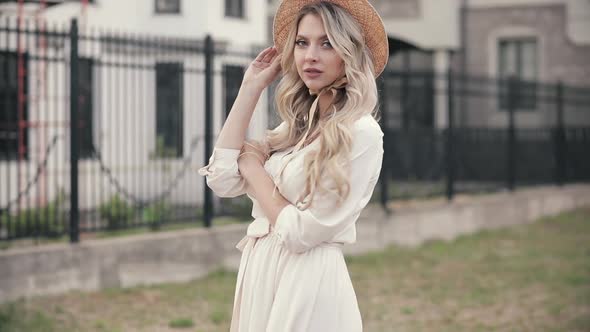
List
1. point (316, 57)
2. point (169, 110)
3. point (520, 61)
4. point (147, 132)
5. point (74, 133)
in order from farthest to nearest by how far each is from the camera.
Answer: point (520, 61) < point (169, 110) < point (147, 132) < point (74, 133) < point (316, 57)

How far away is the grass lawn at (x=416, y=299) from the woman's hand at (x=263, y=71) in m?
4.65

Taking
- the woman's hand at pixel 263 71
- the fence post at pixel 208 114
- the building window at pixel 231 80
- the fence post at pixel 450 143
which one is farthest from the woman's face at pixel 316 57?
the fence post at pixel 450 143

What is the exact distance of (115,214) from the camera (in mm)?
10344

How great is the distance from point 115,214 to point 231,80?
6.95 feet

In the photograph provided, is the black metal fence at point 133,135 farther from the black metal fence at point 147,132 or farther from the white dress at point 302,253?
the white dress at point 302,253

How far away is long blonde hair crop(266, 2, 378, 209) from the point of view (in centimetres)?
Answer: 294

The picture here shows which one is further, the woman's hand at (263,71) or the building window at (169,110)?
the building window at (169,110)

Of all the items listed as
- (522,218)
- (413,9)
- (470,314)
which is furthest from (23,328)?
(413,9)

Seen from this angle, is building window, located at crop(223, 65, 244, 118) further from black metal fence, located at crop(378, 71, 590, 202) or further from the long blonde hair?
the long blonde hair

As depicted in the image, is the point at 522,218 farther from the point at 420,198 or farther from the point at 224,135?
the point at 224,135

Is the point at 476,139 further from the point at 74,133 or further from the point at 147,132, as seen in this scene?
the point at 74,133

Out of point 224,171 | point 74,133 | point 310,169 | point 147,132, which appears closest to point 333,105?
point 310,169

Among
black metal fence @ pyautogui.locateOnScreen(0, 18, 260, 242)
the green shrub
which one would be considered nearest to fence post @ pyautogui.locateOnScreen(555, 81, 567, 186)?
black metal fence @ pyautogui.locateOnScreen(0, 18, 260, 242)

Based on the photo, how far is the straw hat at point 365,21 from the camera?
10.3 feet
